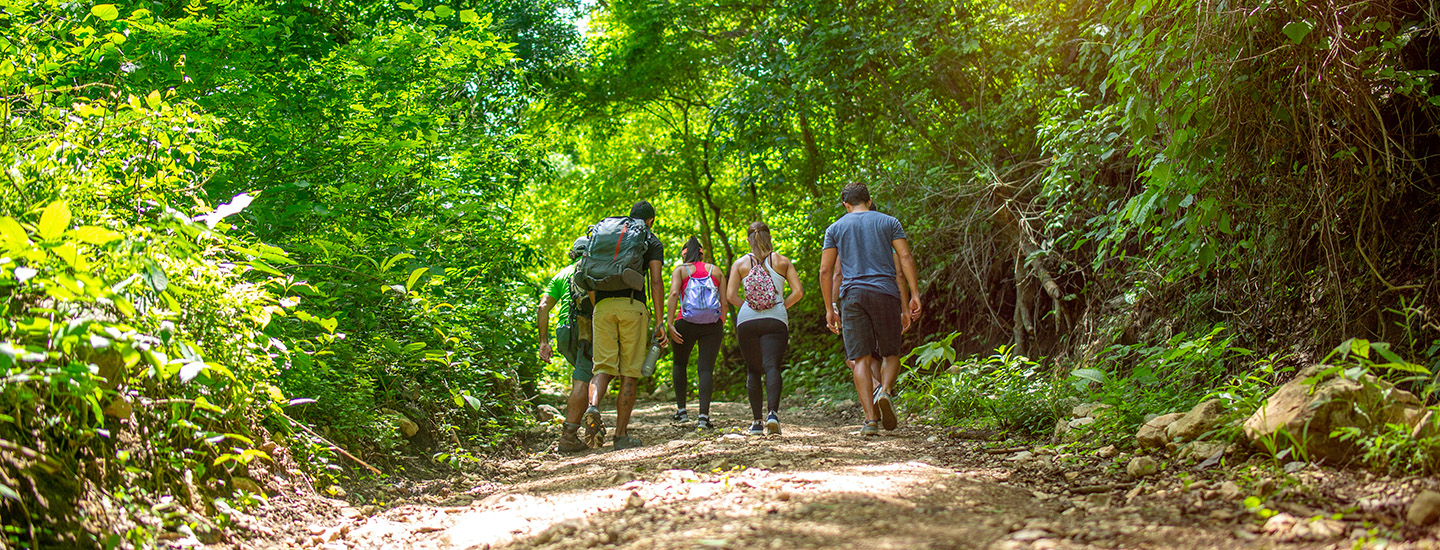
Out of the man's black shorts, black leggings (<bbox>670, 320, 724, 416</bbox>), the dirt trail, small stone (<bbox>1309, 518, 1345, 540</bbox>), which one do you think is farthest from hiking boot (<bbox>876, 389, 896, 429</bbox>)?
small stone (<bbox>1309, 518, 1345, 540</bbox>)

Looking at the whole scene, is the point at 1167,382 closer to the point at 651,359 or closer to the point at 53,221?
the point at 651,359

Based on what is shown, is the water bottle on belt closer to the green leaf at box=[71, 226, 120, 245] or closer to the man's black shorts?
the man's black shorts

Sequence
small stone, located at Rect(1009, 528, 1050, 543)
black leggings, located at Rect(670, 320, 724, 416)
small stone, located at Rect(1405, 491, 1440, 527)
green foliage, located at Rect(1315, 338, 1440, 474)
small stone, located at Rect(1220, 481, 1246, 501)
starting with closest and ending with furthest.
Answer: small stone, located at Rect(1405, 491, 1440, 527)
small stone, located at Rect(1009, 528, 1050, 543)
green foliage, located at Rect(1315, 338, 1440, 474)
small stone, located at Rect(1220, 481, 1246, 501)
black leggings, located at Rect(670, 320, 724, 416)

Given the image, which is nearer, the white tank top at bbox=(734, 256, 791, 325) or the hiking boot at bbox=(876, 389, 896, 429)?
the hiking boot at bbox=(876, 389, 896, 429)

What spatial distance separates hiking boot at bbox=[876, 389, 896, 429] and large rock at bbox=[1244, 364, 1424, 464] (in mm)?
2759

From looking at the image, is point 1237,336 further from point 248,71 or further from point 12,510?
point 248,71

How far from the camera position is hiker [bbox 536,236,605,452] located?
603 centimetres

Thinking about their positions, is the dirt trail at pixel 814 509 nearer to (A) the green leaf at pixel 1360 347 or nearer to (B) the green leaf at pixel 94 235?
(A) the green leaf at pixel 1360 347

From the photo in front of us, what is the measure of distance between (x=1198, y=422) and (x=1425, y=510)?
132 centimetres

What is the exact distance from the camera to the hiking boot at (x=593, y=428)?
596 cm

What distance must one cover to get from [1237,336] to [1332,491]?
2.09 metres

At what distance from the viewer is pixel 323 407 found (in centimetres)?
433

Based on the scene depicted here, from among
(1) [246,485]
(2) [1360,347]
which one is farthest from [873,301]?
(1) [246,485]

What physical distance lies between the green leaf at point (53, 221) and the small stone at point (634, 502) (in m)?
2.11
